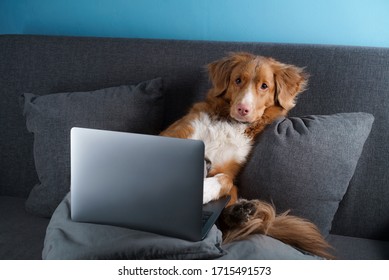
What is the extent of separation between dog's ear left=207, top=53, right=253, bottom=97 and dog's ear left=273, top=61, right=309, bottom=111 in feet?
0.43

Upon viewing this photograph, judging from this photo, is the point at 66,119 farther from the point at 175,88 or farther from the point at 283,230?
the point at 283,230

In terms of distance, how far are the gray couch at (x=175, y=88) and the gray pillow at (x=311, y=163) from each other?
0.11 meters

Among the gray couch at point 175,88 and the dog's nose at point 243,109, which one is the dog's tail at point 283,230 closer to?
the gray couch at point 175,88

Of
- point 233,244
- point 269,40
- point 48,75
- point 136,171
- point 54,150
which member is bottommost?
point 233,244

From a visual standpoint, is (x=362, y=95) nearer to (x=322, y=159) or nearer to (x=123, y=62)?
(x=322, y=159)

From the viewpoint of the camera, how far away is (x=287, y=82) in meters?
1.59

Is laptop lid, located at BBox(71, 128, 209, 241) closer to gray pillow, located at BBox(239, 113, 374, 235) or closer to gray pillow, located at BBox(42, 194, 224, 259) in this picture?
gray pillow, located at BBox(42, 194, 224, 259)

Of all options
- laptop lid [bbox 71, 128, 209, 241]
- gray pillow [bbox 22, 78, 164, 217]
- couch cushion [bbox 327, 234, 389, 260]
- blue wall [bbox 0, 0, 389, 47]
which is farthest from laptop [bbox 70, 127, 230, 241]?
blue wall [bbox 0, 0, 389, 47]

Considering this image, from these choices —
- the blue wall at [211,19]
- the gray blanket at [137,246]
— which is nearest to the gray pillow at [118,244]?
the gray blanket at [137,246]

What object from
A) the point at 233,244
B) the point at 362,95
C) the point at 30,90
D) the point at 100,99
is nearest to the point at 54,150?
the point at 100,99

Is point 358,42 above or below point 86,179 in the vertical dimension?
above

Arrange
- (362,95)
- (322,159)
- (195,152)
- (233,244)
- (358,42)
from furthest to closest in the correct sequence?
(358,42)
(362,95)
(322,159)
(233,244)
(195,152)

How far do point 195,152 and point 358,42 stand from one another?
1150mm

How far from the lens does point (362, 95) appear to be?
159cm
